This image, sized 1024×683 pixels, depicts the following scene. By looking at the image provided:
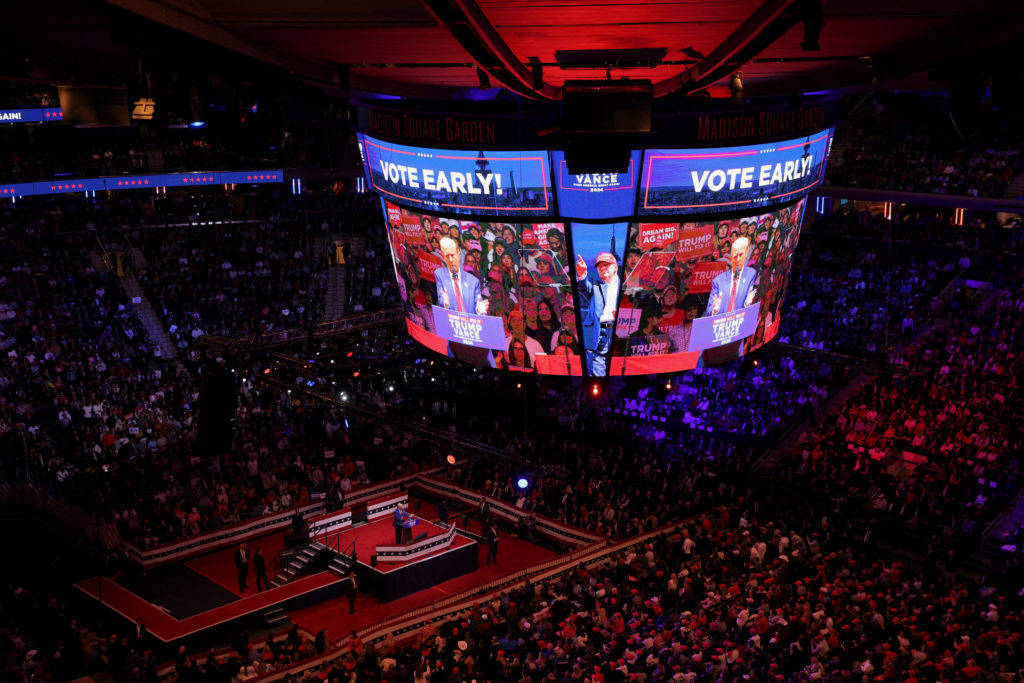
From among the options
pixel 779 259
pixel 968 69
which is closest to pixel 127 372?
pixel 779 259

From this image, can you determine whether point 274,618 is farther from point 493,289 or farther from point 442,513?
point 493,289

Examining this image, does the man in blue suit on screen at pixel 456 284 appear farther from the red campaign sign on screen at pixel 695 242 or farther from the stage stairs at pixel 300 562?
the stage stairs at pixel 300 562

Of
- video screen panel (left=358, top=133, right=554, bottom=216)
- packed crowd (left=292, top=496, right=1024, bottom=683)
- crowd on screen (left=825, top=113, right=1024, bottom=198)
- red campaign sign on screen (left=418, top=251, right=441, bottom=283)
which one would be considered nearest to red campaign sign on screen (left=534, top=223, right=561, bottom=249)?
video screen panel (left=358, top=133, right=554, bottom=216)

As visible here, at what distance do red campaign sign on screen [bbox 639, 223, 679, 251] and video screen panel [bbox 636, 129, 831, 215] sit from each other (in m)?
0.43

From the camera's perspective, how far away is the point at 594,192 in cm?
1451

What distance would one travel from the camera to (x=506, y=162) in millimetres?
14500

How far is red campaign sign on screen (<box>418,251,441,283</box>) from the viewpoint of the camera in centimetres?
1675

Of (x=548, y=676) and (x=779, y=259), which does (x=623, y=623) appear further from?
(x=779, y=259)

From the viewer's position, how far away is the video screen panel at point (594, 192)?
46.9 feet

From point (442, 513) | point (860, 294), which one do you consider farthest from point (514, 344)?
point (860, 294)

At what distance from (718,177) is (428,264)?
5052mm

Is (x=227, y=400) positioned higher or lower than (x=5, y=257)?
lower

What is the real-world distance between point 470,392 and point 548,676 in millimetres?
14348

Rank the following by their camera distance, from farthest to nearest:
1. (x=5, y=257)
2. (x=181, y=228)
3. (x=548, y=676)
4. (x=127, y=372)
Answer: (x=181, y=228) → (x=5, y=257) → (x=127, y=372) → (x=548, y=676)
